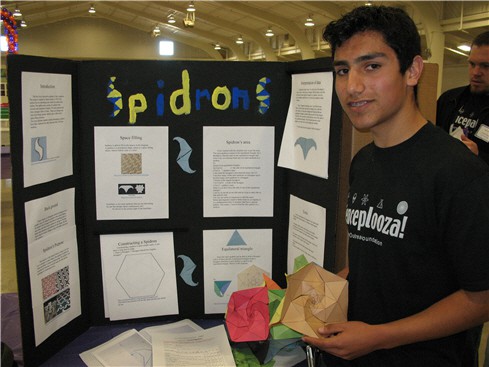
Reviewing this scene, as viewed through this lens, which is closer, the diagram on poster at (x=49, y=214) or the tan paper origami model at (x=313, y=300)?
the tan paper origami model at (x=313, y=300)

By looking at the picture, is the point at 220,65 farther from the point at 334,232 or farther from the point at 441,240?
the point at 441,240

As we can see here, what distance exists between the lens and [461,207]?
0.83m

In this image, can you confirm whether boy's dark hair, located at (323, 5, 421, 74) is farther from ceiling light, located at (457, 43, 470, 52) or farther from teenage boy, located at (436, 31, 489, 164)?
ceiling light, located at (457, 43, 470, 52)

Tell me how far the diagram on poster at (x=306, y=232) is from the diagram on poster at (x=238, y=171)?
9 centimetres

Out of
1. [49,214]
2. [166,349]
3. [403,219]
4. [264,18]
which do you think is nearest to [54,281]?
[49,214]

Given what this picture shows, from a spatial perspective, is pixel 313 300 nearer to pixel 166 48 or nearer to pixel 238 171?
pixel 238 171

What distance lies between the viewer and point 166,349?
1261mm

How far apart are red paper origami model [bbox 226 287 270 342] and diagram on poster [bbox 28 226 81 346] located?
47cm

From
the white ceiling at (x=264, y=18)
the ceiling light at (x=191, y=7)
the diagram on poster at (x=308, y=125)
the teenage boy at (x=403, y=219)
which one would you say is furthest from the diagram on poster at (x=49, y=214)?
the ceiling light at (x=191, y=7)

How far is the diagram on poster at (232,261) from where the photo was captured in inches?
57.1

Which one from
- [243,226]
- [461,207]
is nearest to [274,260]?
[243,226]

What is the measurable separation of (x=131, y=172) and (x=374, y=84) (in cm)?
76

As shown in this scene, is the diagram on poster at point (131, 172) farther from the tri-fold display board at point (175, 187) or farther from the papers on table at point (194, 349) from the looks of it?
the papers on table at point (194, 349)

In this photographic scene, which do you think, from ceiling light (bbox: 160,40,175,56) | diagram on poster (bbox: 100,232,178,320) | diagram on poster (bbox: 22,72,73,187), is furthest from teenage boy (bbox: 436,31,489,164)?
ceiling light (bbox: 160,40,175,56)
